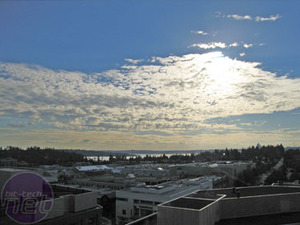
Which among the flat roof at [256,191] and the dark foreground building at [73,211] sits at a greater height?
the flat roof at [256,191]

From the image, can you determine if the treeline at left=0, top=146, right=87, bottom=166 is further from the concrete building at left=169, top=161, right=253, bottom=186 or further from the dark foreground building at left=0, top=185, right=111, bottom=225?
the dark foreground building at left=0, top=185, right=111, bottom=225

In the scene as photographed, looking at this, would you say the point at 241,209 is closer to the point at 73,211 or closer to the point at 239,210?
the point at 239,210

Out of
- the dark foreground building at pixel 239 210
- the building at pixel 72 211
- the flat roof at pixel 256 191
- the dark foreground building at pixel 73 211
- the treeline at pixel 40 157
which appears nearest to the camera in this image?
the dark foreground building at pixel 239 210

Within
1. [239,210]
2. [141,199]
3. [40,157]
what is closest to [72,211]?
[141,199]

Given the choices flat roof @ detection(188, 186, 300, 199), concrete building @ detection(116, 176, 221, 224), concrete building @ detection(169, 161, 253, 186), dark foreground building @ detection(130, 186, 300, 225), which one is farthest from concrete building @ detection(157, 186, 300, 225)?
concrete building @ detection(169, 161, 253, 186)

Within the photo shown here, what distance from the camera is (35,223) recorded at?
1705 cm

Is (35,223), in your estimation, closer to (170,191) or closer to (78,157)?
(170,191)

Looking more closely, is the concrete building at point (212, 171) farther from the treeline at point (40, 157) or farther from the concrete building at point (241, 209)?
the treeline at point (40, 157)

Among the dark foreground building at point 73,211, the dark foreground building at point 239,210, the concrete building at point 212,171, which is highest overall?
the dark foreground building at point 239,210

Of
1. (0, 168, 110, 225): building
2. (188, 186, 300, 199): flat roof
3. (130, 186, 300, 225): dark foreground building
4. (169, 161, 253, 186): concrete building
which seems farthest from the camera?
(169, 161, 253, 186): concrete building

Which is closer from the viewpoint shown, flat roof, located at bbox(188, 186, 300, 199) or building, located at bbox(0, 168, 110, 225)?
flat roof, located at bbox(188, 186, 300, 199)

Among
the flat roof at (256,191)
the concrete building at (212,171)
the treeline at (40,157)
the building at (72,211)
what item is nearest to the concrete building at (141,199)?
the building at (72,211)

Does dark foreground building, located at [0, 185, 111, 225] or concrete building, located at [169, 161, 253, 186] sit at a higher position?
dark foreground building, located at [0, 185, 111, 225]

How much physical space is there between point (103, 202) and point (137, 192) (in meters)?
7.25
